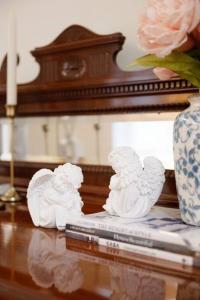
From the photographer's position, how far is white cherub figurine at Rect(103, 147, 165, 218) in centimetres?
54

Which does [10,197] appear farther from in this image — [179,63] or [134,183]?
[179,63]

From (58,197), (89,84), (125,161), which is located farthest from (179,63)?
(89,84)

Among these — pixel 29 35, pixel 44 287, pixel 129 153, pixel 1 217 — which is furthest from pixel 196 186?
pixel 29 35

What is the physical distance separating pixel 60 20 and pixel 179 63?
27.3 inches

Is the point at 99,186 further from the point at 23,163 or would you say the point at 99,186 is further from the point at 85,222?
the point at 85,222

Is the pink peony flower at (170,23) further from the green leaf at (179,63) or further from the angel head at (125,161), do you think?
the angel head at (125,161)

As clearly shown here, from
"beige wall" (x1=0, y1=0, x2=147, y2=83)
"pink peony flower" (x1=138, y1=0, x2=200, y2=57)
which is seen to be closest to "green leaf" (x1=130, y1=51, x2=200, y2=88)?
"pink peony flower" (x1=138, y1=0, x2=200, y2=57)

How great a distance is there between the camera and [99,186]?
2.99 feet

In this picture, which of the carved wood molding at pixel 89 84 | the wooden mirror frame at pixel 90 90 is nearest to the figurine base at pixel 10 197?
the wooden mirror frame at pixel 90 90

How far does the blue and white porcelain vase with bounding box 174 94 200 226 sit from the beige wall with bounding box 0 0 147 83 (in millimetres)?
456

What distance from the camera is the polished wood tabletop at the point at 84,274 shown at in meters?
A: 0.36

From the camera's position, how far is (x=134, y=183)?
54 centimetres

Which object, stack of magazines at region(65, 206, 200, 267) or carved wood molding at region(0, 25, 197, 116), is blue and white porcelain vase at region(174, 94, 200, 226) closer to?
stack of magazines at region(65, 206, 200, 267)

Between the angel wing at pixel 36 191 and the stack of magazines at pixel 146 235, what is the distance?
0.09m
